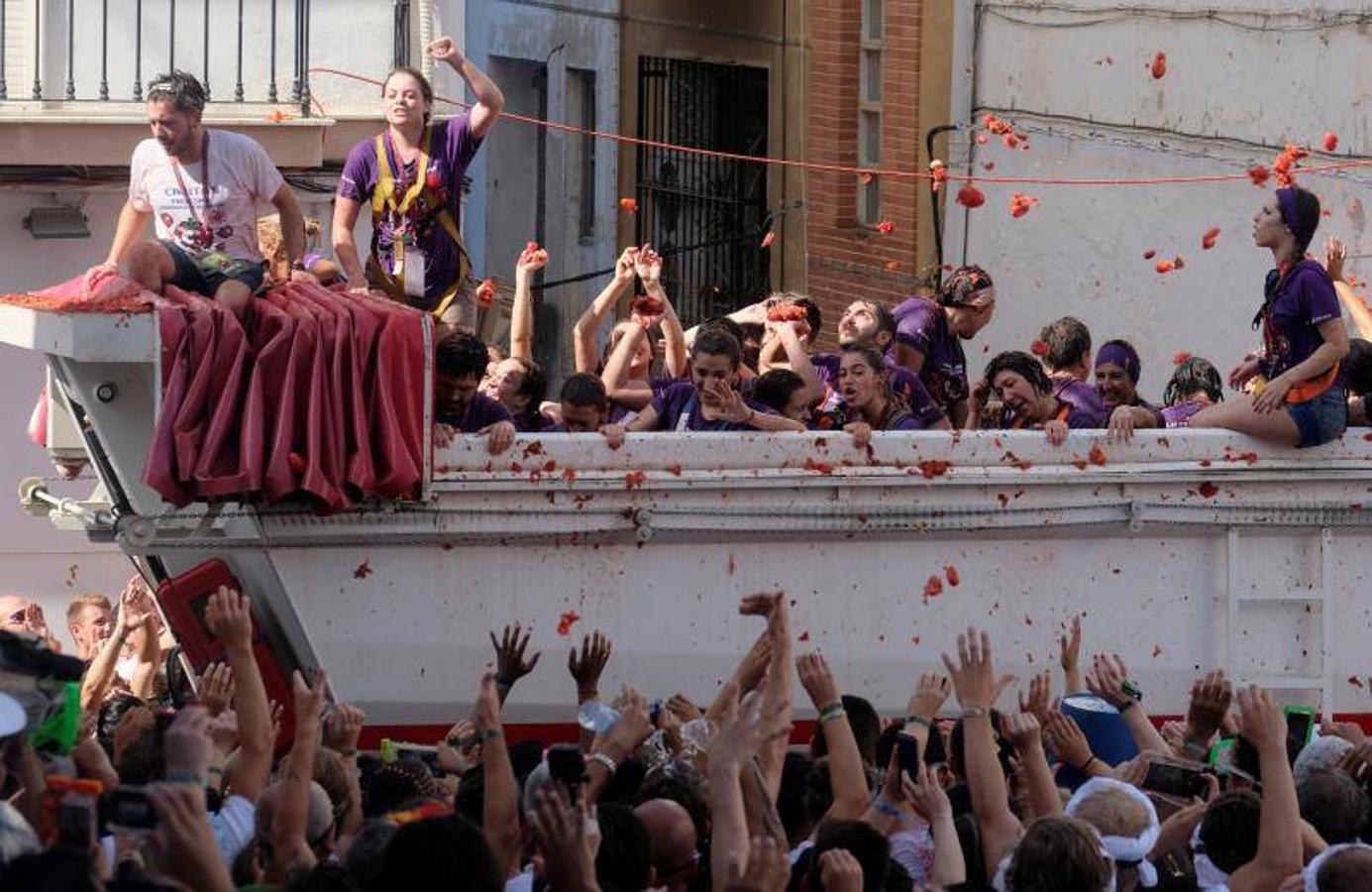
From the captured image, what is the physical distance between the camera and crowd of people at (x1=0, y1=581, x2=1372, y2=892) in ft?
19.2

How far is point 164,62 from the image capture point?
15.6 metres

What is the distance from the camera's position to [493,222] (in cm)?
2108

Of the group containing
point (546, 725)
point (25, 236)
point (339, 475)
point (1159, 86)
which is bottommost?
point (546, 725)

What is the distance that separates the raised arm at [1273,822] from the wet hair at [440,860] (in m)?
2.38

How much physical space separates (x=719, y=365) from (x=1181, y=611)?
83.8 inches

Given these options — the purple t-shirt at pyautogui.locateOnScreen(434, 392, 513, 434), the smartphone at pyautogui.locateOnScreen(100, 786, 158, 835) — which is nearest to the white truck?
the purple t-shirt at pyautogui.locateOnScreen(434, 392, 513, 434)

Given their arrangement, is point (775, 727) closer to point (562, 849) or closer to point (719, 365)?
point (562, 849)

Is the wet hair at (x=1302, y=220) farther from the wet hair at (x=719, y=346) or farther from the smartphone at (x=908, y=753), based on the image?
the smartphone at (x=908, y=753)

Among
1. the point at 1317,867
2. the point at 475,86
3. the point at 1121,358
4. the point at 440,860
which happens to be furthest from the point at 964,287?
the point at 440,860

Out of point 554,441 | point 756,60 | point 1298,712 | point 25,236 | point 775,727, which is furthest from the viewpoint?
point 756,60

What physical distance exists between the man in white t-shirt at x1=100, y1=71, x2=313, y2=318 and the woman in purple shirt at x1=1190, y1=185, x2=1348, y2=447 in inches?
154

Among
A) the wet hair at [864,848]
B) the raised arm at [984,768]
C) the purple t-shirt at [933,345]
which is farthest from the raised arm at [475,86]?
the wet hair at [864,848]

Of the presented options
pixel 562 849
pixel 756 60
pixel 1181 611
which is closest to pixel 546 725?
pixel 1181 611

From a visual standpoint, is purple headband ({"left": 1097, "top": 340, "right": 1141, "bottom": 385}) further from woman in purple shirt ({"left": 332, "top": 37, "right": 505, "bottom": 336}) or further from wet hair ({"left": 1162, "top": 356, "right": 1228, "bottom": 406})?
woman in purple shirt ({"left": 332, "top": 37, "right": 505, "bottom": 336})
